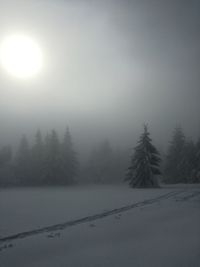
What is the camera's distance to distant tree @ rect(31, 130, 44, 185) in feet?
174

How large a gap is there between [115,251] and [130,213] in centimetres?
736

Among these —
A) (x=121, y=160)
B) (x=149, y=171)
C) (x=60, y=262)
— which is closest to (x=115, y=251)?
(x=60, y=262)

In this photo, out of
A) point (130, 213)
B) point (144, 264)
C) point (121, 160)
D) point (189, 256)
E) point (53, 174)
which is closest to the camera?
point (144, 264)

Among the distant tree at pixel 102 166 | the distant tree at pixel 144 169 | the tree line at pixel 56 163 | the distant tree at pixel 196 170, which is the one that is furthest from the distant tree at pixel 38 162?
the distant tree at pixel 196 170

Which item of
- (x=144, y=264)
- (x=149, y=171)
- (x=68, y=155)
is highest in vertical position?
(x=68, y=155)

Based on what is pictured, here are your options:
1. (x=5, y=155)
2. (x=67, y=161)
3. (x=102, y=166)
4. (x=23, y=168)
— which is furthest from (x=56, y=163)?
(x=102, y=166)

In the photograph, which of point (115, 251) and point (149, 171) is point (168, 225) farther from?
point (149, 171)

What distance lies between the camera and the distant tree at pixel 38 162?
52906 mm

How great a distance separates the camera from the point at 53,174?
52.2m

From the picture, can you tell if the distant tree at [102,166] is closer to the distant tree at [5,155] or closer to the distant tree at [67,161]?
the distant tree at [67,161]

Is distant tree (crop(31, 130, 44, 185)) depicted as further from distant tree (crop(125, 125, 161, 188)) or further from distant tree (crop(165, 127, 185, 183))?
distant tree (crop(165, 127, 185, 183))

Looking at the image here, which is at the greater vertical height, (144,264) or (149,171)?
(149,171)

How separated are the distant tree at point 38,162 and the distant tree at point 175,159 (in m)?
25.0

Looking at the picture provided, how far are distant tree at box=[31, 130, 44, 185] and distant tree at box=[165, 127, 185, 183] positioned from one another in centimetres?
2500
